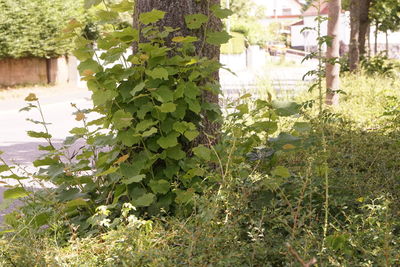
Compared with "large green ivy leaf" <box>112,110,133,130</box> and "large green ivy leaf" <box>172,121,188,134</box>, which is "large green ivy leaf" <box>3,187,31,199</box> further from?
"large green ivy leaf" <box>172,121,188,134</box>

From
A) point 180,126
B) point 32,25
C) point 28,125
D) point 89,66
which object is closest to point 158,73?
point 180,126

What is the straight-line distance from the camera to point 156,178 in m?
3.95

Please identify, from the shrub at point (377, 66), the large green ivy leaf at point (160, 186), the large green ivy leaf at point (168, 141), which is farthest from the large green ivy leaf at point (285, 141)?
the shrub at point (377, 66)

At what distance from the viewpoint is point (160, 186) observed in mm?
3838

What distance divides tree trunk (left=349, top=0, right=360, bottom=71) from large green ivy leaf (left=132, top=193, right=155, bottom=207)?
40.7 ft

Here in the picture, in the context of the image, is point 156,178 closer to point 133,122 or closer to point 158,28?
point 133,122

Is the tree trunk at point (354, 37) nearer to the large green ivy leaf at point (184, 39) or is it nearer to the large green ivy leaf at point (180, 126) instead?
the large green ivy leaf at point (184, 39)

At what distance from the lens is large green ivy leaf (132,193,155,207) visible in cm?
370

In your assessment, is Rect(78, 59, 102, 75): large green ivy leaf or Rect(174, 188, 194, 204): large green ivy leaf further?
Rect(78, 59, 102, 75): large green ivy leaf

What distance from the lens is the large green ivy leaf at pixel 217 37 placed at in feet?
13.8

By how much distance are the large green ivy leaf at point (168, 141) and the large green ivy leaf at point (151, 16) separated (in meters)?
0.73

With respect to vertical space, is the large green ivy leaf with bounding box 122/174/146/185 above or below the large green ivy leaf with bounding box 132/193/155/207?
above

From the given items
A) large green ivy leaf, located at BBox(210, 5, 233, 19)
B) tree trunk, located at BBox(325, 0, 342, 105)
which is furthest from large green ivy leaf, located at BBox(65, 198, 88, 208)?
tree trunk, located at BBox(325, 0, 342, 105)

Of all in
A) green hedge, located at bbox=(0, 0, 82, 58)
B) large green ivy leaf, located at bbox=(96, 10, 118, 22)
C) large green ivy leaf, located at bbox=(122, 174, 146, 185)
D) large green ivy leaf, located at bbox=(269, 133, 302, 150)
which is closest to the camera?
large green ivy leaf, located at bbox=(122, 174, 146, 185)
